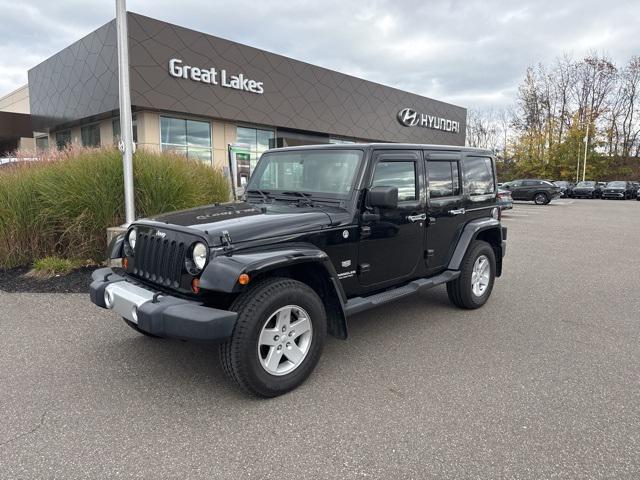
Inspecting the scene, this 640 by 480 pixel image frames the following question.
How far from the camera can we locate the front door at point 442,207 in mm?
4656

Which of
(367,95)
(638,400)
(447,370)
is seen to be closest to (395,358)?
(447,370)

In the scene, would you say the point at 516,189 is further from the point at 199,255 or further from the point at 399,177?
the point at 199,255

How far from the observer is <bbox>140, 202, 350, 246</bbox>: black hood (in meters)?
3.19

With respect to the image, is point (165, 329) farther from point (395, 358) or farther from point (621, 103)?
point (621, 103)

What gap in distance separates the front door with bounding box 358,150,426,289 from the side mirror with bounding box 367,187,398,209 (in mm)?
193

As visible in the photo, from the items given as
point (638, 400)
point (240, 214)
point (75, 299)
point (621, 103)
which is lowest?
point (638, 400)

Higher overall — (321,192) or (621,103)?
(621,103)

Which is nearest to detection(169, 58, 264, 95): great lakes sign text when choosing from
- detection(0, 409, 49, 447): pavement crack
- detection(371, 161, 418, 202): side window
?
detection(371, 161, 418, 202): side window

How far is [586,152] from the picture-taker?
155 ft

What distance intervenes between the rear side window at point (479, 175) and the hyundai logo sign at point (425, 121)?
2435cm

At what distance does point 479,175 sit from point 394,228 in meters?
1.91

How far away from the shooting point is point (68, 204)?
22.6ft

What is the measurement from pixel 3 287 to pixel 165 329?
15.1 ft

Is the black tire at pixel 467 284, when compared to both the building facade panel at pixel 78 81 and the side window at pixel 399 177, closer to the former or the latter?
the side window at pixel 399 177
